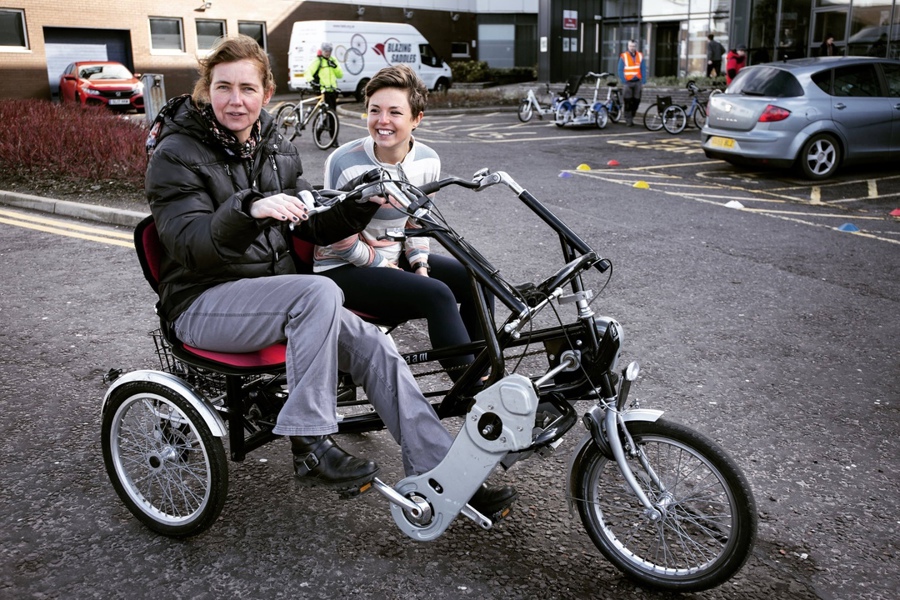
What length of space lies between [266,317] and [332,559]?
89 centimetres

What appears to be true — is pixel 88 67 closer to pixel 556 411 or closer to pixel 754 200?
pixel 754 200

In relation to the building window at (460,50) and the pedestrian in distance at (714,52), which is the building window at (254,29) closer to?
the building window at (460,50)

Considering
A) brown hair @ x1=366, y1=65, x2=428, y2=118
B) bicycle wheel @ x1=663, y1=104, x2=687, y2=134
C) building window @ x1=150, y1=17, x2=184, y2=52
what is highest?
building window @ x1=150, y1=17, x2=184, y2=52

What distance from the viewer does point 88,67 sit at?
26922mm

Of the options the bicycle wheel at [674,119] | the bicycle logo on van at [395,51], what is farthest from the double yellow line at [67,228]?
the bicycle logo on van at [395,51]

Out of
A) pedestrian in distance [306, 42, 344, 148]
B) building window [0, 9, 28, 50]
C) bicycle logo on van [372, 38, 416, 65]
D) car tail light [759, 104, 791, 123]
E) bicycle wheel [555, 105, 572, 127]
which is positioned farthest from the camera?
bicycle logo on van [372, 38, 416, 65]

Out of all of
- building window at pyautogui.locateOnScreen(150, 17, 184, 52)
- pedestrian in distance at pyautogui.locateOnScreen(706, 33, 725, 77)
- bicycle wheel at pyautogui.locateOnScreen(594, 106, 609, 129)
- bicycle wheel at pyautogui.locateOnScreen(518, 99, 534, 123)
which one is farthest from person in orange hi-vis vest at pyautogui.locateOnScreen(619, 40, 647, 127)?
building window at pyautogui.locateOnScreen(150, 17, 184, 52)

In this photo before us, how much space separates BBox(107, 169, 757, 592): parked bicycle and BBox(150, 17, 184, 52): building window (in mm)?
34660

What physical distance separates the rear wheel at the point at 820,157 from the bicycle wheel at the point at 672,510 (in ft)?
33.1

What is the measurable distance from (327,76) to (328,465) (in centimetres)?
1414

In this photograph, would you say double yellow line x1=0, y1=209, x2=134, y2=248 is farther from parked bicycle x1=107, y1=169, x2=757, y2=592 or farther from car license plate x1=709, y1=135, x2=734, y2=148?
car license plate x1=709, y1=135, x2=734, y2=148

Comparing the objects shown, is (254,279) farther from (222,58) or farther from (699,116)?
(699,116)

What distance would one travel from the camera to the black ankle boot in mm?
2941

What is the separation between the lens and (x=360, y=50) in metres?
30.6
